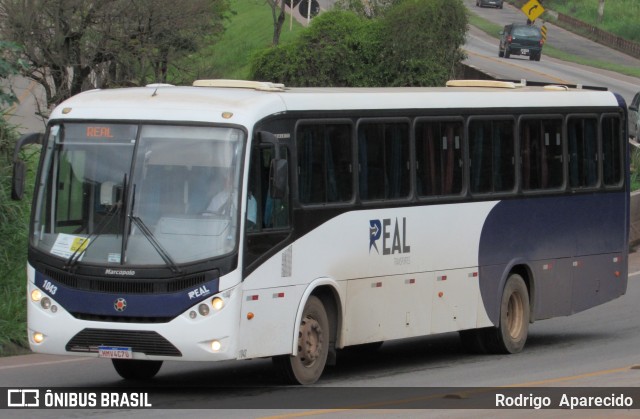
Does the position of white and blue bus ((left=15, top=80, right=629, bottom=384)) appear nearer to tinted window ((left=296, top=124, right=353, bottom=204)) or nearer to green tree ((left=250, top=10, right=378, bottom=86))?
tinted window ((left=296, top=124, right=353, bottom=204))

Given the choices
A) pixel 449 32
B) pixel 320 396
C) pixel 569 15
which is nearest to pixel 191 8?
pixel 449 32

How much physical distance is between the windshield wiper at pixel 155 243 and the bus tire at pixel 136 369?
1.97 meters

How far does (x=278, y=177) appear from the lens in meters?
12.2

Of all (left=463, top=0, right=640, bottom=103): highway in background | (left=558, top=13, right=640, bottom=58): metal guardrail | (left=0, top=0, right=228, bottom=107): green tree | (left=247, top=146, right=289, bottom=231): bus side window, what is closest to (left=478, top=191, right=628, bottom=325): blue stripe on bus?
(left=247, top=146, right=289, bottom=231): bus side window

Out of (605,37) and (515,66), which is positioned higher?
(605,37)

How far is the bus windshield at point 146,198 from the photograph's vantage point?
39.3ft

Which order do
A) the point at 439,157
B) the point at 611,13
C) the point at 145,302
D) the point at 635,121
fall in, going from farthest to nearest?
the point at 611,13
the point at 635,121
the point at 439,157
the point at 145,302

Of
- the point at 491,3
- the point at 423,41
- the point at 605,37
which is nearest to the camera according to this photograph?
the point at 423,41

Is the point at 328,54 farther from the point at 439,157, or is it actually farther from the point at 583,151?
the point at 439,157

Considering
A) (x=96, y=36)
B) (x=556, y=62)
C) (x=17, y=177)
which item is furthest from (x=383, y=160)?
(x=556, y=62)

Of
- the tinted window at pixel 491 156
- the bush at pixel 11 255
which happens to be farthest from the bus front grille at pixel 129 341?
the tinted window at pixel 491 156

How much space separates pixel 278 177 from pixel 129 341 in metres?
1.91

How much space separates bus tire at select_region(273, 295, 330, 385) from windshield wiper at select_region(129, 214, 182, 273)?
162cm

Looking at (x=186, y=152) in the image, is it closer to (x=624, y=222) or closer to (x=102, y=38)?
(x=624, y=222)
